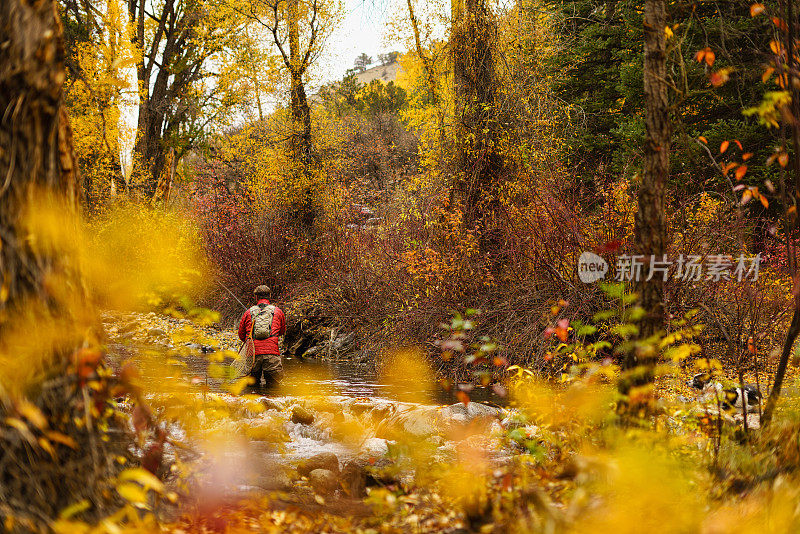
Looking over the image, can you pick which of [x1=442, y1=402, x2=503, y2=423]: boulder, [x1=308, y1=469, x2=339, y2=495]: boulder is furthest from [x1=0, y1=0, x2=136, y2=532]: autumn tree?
[x1=442, y1=402, x2=503, y2=423]: boulder

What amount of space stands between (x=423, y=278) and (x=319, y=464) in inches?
261

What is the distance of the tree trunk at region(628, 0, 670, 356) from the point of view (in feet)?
13.0

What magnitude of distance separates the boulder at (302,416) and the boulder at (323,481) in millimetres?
2439

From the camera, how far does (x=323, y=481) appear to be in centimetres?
550

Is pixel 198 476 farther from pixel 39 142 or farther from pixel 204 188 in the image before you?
pixel 204 188

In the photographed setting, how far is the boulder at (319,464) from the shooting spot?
5.86 m

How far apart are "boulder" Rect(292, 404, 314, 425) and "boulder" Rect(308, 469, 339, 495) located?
2439 mm

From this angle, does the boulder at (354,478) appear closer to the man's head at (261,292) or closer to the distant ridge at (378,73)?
the man's head at (261,292)

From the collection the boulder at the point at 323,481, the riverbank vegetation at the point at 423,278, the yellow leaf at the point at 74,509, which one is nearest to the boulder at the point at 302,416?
the riverbank vegetation at the point at 423,278

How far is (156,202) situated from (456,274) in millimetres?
13143

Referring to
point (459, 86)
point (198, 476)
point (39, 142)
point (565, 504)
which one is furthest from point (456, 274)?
point (39, 142)

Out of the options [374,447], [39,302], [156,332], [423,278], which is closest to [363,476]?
[374,447]

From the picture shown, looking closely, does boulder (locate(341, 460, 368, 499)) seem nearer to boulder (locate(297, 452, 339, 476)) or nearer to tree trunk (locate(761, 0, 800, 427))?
boulder (locate(297, 452, 339, 476))

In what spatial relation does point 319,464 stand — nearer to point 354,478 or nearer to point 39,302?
point 354,478
